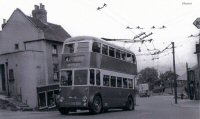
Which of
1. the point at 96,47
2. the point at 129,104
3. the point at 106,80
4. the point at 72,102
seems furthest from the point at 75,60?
the point at 129,104

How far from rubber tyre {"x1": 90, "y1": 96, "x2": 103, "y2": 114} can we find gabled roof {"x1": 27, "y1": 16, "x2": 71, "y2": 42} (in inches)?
839

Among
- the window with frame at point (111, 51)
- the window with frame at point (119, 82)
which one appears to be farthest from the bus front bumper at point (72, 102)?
the window with frame at point (119, 82)

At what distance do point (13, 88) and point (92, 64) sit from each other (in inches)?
833

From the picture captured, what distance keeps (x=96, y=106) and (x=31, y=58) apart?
788 inches

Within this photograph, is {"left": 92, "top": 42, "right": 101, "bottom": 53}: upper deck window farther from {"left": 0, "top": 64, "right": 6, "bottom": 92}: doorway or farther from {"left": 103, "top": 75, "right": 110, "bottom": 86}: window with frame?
{"left": 0, "top": 64, "right": 6, "bottom": 92}: doorway

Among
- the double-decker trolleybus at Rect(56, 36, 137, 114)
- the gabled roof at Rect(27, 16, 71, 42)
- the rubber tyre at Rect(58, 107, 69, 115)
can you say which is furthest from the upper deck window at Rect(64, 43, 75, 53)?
the gabled roof at Rect(27, 16, 71, 42)

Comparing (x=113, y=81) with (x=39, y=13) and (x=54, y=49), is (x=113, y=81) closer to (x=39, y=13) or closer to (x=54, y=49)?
(x=54, y=49)

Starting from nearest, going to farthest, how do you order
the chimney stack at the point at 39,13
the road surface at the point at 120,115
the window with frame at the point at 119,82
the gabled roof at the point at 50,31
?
1. the road surface at the point at 120,115
2. the window with frame at the point at 119,82
3. the gabled roof at the point at 50,31
4. the chimney stack at the point at 39,13

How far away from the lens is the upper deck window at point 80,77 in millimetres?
21875

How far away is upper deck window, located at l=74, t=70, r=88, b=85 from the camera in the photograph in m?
21.9

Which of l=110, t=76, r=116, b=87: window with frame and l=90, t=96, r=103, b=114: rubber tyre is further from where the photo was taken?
l=110, t=76, r=116, b=87: window with frame

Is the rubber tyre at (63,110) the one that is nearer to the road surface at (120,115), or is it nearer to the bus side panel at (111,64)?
the road surface at (120,115)

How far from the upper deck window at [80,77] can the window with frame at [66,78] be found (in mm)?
338

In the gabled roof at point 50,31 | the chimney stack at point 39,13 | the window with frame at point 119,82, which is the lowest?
the window with frame at point 119,82
